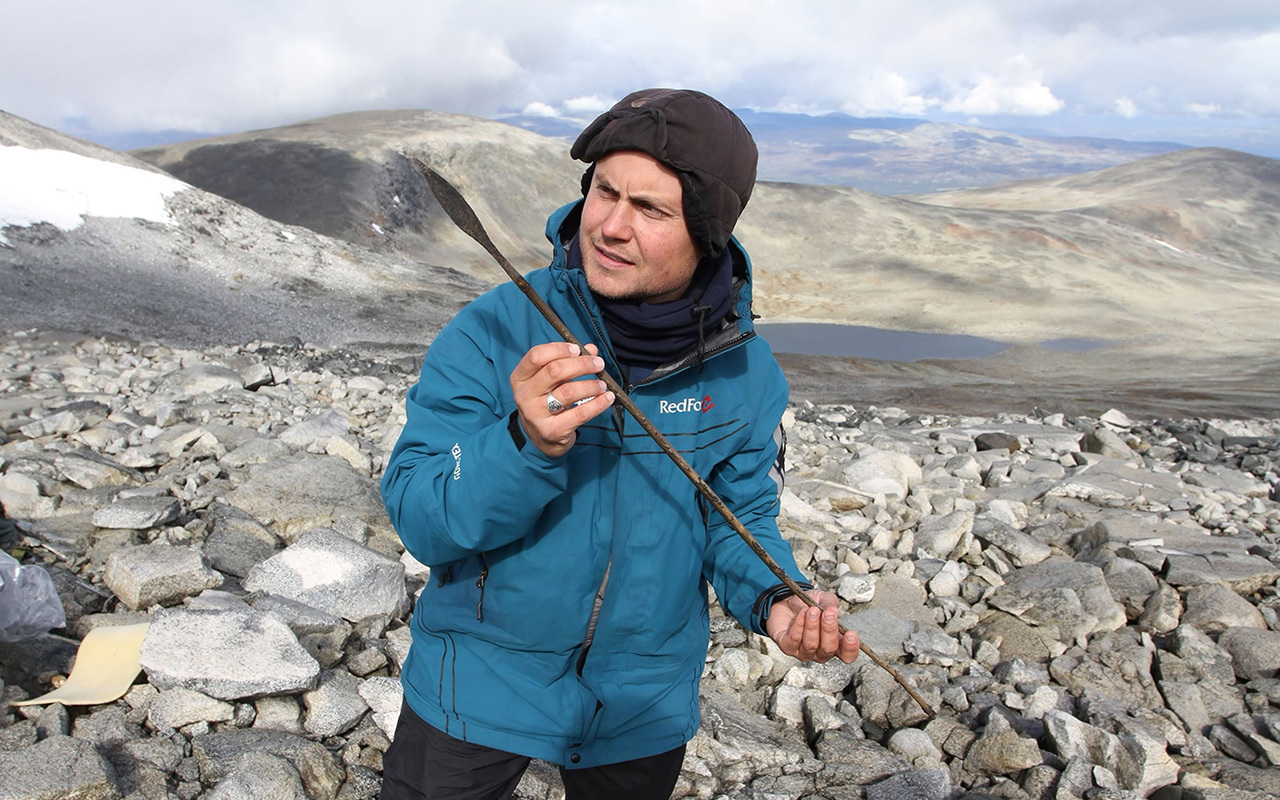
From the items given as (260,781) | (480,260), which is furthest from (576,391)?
(480,260)

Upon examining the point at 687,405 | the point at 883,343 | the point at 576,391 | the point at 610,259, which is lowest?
the point at 883,343

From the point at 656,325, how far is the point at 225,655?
Result: 1.94m

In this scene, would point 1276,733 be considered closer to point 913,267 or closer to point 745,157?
point 745,157

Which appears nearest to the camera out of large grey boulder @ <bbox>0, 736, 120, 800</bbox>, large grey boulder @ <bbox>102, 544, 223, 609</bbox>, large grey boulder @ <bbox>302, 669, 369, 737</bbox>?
large grey boulder @ <bbox>0, 736, 120, 800</bbox>

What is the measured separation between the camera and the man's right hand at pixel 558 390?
4.74 feet

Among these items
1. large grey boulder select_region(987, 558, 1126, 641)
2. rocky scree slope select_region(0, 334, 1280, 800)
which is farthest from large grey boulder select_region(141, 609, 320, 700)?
large grey boulder select_region(987, 558, 1126, 641)

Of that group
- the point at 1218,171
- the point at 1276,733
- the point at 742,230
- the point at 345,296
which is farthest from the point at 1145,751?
the point at 1218,171

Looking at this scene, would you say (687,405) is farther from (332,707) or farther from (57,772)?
(57,772)

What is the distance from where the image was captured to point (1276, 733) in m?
3.47

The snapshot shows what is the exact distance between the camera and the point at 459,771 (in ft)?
5.88

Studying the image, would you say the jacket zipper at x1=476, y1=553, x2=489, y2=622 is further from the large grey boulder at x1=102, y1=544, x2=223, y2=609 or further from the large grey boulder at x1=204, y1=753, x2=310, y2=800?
the large grey boulder at x1=102, y1=544, x2=223, y2=609

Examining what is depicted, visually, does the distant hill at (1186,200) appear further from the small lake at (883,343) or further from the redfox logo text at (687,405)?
the redfox logo text at (687,405)

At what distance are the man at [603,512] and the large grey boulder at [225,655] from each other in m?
1.12

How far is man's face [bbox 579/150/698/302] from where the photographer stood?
181 cm
